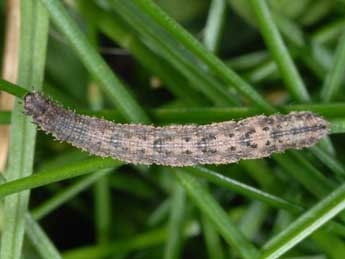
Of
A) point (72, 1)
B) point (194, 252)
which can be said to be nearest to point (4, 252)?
point (72, 1)

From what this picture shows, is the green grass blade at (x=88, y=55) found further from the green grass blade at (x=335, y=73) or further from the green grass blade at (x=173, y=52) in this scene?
the green grass blade at (x=335, y=73)

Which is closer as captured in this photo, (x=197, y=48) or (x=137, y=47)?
(x=197, y=48)

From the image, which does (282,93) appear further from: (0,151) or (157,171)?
(0,151)

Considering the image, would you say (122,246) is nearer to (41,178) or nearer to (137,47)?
(137,47)

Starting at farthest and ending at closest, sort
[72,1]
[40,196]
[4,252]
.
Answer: [40,196], [72,1], [4,252]

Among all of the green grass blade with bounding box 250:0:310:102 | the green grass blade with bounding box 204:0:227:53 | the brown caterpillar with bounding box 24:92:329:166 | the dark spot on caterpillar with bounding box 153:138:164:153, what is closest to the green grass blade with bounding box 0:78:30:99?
the brown caterpillar with bounding box 24:92:329:166

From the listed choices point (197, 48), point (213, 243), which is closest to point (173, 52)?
point (197, 48)
